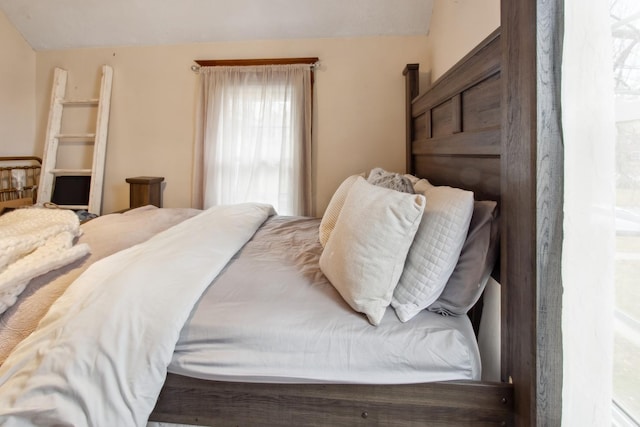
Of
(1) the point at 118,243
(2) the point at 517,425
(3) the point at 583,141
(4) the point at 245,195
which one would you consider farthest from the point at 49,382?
(4) the point at 245,195

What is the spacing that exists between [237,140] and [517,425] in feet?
8.78

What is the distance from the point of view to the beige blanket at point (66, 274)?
98cm

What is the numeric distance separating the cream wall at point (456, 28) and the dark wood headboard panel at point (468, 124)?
28cm

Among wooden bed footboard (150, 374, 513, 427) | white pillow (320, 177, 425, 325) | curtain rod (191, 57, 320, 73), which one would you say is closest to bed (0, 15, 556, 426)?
wooden bed footboard (150, 374, 513, 427)

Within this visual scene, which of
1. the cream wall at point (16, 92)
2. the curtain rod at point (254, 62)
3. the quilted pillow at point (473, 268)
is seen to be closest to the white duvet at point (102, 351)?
the quilted pillow at point (473, 268)

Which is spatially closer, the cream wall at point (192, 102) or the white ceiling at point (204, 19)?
the white ceiling at point (204, 19)

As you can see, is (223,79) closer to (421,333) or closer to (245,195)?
(245,195)

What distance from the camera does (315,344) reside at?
37.6 inches

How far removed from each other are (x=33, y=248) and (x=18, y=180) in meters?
A: 2.52

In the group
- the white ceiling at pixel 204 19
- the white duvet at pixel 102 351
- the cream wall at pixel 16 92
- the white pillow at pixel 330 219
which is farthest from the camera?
the cream wall at pixel 16 92

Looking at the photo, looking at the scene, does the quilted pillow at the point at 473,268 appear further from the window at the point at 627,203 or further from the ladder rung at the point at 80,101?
the ladder rung at the point at 80,101

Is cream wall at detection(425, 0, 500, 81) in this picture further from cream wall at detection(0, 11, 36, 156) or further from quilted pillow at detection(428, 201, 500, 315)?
cream wall at detection(0, 11, 36, 156)

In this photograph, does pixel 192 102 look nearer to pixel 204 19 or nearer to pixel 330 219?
pixel 204 19

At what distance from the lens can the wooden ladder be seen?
10.3ft
